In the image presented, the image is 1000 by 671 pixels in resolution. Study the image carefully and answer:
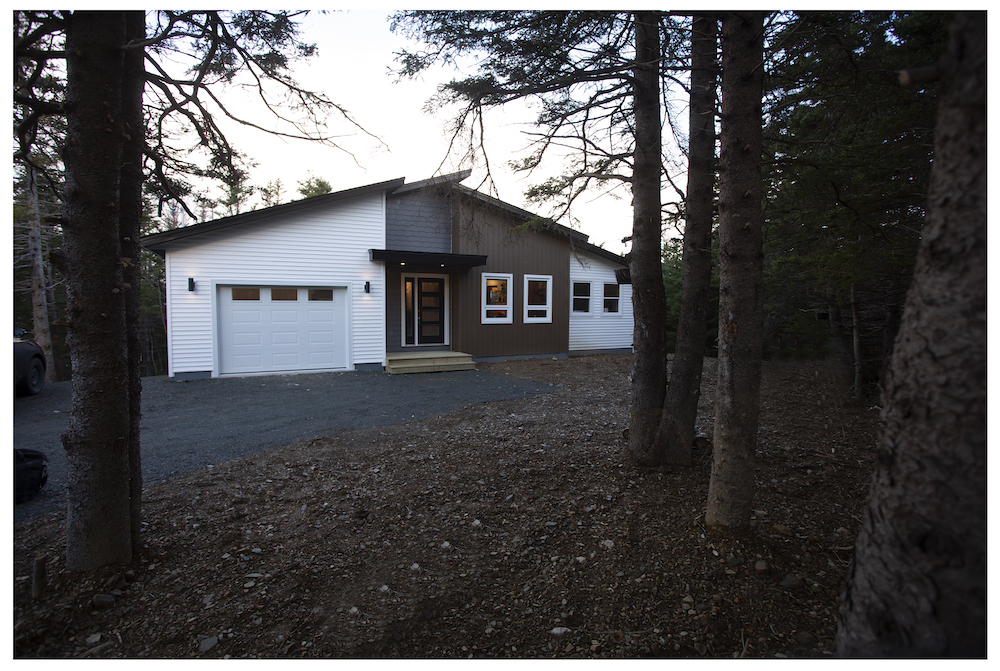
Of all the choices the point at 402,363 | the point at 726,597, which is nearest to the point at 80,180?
the point at 726,597

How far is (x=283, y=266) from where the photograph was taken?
9.61 meters

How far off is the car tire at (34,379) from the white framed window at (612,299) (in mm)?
13068

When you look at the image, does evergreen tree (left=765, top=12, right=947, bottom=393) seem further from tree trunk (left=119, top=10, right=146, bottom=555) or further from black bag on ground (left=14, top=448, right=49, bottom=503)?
black bag on ground (left=14, top=448, right=49, bottom=503)

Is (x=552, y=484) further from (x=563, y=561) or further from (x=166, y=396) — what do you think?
(x=166, y=396)

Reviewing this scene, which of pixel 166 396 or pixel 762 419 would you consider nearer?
pixel 762 419

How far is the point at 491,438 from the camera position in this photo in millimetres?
4867

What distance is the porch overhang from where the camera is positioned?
10.2 meters

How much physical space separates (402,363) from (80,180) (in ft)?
27.1

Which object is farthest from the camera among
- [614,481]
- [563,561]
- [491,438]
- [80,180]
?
[491,438]

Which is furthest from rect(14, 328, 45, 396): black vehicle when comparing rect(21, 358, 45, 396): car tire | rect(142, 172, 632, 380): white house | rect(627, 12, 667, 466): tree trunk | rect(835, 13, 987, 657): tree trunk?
rect(835, 13, 987, 657): tree trunk

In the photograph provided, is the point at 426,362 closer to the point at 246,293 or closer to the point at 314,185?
the point at 246,293

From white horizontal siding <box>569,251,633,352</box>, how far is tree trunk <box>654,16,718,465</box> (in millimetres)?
9718
